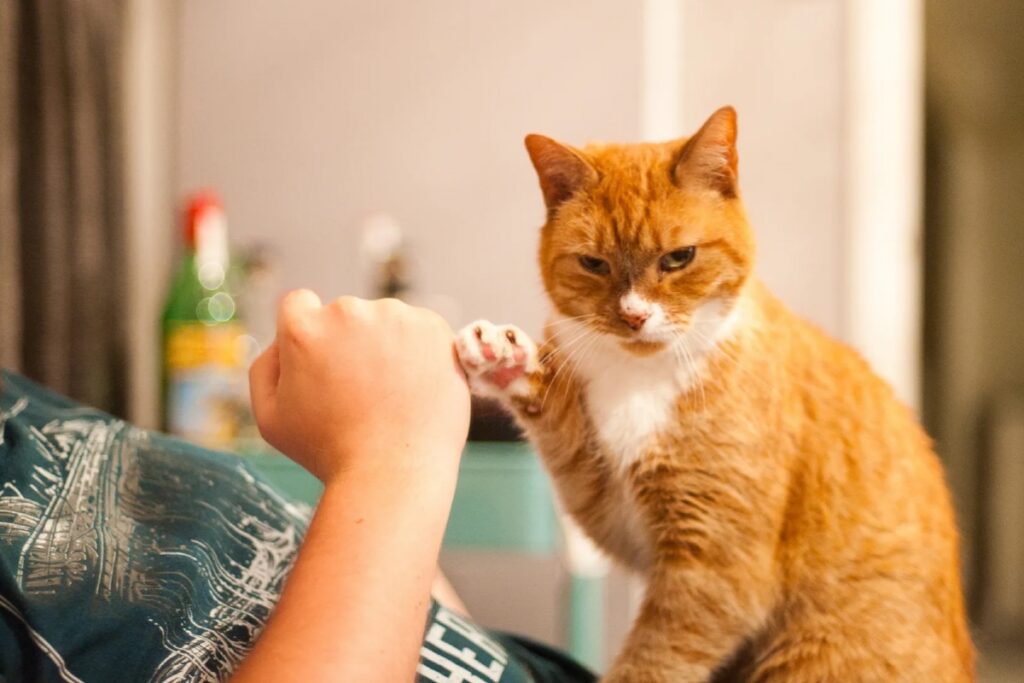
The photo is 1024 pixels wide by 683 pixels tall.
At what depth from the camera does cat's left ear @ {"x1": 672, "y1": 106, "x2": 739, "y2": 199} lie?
0.73 m

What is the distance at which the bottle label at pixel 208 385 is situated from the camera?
177cm

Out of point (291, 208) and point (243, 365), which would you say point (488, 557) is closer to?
point (243, 365)

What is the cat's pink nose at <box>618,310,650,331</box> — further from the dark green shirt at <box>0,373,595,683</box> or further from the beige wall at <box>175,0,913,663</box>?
the beige wall at <box>175,0,913,663</box>

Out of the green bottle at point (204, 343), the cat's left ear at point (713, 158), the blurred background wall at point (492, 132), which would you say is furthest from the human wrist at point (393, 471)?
the blurred background wall at point (492, 132)

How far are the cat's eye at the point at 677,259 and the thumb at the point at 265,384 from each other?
369 mm

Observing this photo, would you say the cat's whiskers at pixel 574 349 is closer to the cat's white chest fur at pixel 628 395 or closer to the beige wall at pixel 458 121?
the cat's white chest fur at pixel 628 395

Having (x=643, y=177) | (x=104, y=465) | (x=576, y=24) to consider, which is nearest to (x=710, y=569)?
(x=643, y=177)

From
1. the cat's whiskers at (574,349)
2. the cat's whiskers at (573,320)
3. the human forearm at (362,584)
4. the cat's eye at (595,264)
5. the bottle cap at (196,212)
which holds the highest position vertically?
the bottle cap at (196,212)

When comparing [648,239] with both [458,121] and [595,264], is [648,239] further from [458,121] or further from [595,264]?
[458,121]

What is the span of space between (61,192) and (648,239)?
4.06 ft

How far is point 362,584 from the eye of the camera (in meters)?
0.49

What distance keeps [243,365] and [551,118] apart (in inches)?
34.0

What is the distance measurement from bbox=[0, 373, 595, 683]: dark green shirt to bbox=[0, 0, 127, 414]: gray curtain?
0.78 metres

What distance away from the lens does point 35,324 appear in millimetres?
1568
